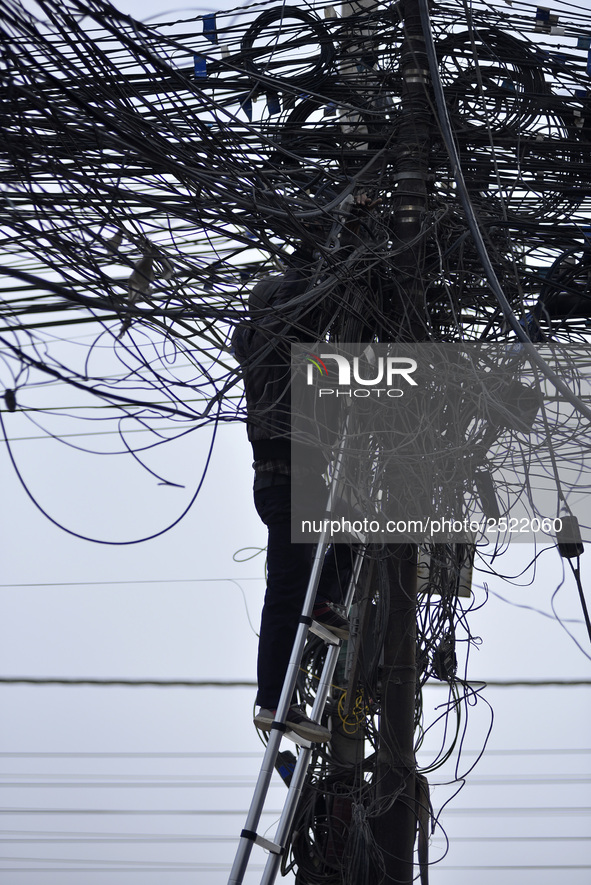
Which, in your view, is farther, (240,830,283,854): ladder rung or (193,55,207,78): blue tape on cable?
(193,55,207,78): blue tape on cable

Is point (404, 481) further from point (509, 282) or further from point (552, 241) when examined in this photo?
point (552, 241)

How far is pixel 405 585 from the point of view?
307 centimetres

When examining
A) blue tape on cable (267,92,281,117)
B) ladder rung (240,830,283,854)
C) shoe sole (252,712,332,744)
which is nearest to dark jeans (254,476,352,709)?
shoe sole (252,712,332,744)

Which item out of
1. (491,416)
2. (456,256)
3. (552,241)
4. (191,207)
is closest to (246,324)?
(191,207)

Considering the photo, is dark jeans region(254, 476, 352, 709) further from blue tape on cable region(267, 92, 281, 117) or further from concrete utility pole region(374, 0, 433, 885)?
blue tape on cable region(267, 92, 281, 117)

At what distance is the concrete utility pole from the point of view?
293 cm

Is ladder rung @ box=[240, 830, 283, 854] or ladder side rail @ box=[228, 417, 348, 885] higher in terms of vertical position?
ladder side rail @ box=[228, 417, 348, 885]

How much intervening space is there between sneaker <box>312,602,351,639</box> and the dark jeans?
0.29m

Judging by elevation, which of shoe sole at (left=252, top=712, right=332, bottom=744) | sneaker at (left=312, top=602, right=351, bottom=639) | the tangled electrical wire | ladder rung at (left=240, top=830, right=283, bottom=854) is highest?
the tangled electrical wire

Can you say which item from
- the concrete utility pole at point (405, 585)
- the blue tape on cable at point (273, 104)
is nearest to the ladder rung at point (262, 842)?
the concrete utility pole at point (405, 585)

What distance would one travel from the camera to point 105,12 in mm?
1976

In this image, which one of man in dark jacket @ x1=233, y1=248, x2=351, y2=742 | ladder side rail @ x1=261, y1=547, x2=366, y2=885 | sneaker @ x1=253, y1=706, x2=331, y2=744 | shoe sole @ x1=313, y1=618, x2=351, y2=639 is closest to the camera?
ladder side rail @ x1=261, y1=547, x2=366, y2=885

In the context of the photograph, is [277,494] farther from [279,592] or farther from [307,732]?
[307,732]

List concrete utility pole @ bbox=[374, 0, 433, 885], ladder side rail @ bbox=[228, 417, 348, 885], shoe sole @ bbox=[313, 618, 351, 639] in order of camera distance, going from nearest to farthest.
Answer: ladder side rail @ bbox=[228, 417, 348, 885], concrete utility pole @ bbox=[374, 0, 433, 885], shoe sole @ bbox=[313, 618, 351, 639]
